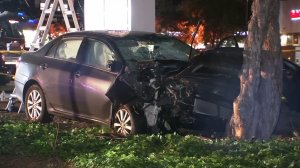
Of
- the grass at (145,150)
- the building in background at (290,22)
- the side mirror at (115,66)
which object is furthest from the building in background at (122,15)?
the building in background at (290,22)

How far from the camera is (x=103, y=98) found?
26.7 feet

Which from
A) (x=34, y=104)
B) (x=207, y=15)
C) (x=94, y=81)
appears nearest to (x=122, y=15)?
(x=34, y=104)

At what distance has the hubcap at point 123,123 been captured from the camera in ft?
25.4

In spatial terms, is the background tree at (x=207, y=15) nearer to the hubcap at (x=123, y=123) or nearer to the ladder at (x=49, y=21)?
the ladder at (x=49, y=21)

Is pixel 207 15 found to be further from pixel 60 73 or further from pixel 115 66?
pixel 115 66

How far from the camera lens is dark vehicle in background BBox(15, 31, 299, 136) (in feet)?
25.0

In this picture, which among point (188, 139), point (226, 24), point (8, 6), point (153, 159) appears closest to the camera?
point (153, 159)

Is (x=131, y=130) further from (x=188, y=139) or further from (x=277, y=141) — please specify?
(x=277, y=141)

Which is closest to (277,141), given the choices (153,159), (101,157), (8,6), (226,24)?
(153,159)

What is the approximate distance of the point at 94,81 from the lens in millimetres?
8352

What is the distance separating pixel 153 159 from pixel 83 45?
12.0ft

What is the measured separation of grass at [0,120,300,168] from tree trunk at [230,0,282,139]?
30 centimetres

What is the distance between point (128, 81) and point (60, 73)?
170cm


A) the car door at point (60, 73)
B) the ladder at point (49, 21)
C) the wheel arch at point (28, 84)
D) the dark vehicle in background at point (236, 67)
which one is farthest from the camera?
the ladder at point (49, 21)
